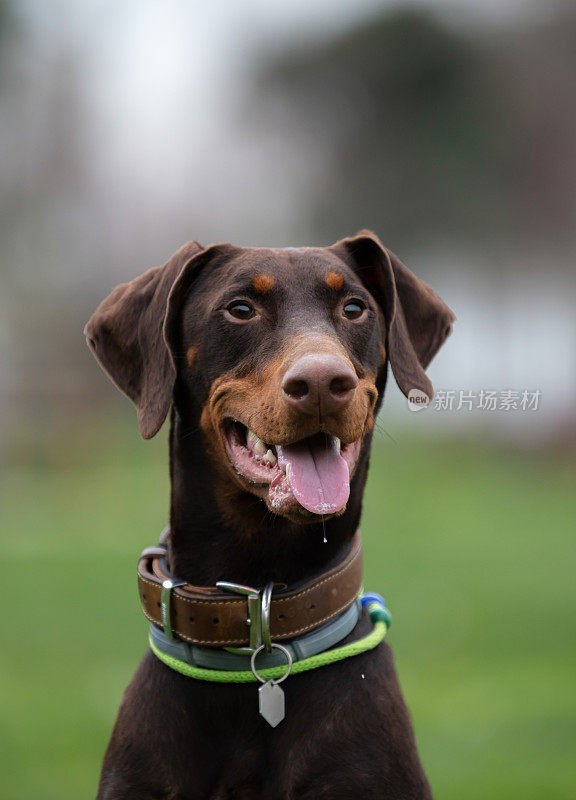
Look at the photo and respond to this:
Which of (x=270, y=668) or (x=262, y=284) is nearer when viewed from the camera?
(x=270, y=668)

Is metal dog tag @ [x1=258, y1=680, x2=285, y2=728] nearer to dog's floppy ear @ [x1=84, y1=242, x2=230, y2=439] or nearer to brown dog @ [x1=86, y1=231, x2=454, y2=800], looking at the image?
brown dog @ [x1=86, y1=231, x2=454, y2=800]

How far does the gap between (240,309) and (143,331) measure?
1.00ft

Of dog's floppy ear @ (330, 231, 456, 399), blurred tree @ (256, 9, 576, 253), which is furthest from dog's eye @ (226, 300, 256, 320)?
blurred tree @ (256, 9, 576, 253)

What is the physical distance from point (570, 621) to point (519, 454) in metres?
11.1

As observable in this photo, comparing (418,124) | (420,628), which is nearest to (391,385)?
(420,628)

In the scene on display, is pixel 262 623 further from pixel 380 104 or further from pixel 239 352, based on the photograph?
pixel 380 104

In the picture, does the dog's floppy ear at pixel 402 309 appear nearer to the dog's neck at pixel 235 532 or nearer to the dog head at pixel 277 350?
the dog head at pixel 277 350

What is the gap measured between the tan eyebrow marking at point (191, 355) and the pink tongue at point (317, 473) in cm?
41

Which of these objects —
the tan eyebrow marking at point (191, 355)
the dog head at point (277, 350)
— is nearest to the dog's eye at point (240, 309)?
the dog head at point (277, 350)

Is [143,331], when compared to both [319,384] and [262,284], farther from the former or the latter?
[319,384]

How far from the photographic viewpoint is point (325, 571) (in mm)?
2625

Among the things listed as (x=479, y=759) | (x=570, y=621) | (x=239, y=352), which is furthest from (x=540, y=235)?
(x=239, y=352)

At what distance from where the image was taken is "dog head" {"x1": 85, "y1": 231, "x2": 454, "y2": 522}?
7.88ft

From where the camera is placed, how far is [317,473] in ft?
8.07
